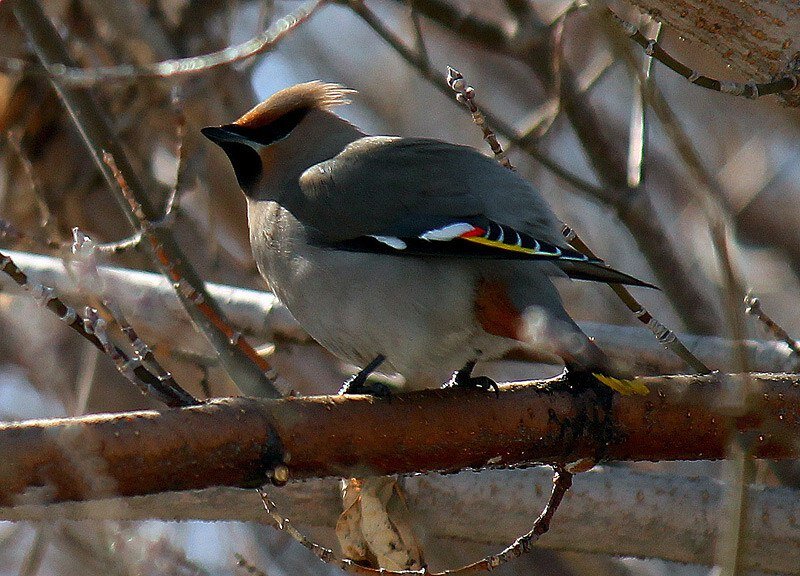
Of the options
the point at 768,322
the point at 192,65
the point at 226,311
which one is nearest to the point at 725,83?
the point at 768,322

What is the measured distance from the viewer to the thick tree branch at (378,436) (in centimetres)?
255

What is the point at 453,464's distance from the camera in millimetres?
3051

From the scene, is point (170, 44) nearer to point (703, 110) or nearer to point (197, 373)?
point (197, 373)

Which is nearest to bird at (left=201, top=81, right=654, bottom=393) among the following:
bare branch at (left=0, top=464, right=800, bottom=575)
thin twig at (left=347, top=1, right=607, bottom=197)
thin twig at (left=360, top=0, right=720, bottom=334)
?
bare branch at (left=0, top=464, right=800, bottom=575)

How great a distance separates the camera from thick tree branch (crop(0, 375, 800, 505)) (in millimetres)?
2551

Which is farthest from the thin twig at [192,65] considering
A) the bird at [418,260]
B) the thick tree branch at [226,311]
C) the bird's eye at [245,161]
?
the thick tree branch at [226,311]

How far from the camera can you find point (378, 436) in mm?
2943

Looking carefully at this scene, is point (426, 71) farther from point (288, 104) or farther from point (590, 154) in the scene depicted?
point (590, 154)

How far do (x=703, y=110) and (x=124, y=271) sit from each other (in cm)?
462

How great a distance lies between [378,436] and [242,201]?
11.8 ft

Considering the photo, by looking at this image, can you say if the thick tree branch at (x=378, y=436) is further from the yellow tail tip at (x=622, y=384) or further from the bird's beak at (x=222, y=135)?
the bird's beak at (x=222, y=135)

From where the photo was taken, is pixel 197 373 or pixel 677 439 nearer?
pixel 677 439

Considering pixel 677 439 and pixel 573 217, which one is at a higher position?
pixel 677 439

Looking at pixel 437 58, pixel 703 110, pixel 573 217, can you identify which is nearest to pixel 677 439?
pixel 573 217
